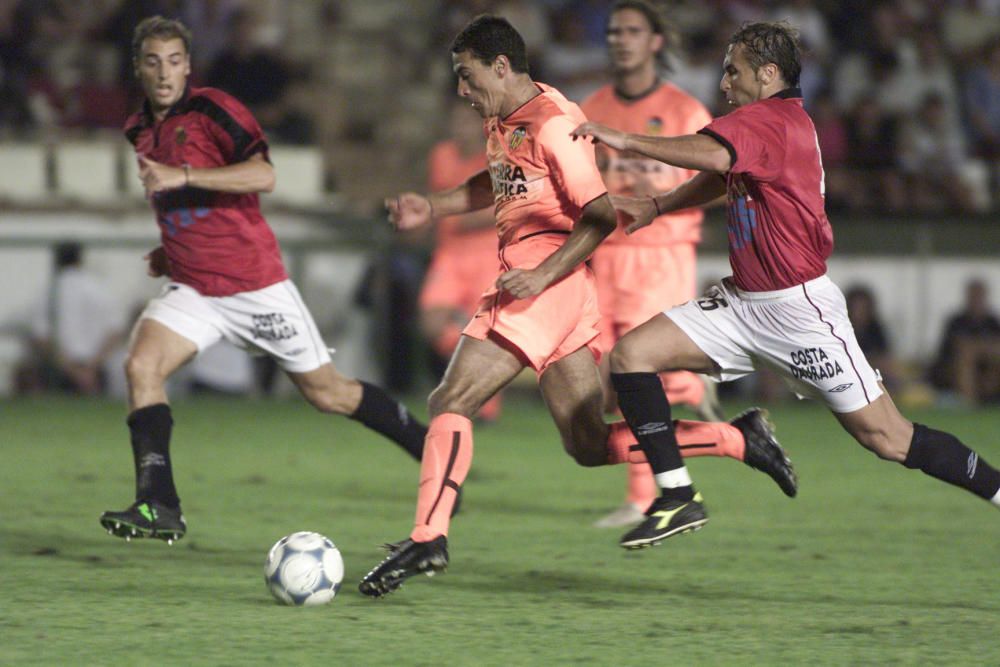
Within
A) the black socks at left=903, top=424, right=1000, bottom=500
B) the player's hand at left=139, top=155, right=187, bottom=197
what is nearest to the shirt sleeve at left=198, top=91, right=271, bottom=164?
the player's hand at left=139, top=155, right=187, bottom=197

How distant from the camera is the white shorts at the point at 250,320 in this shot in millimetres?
6996

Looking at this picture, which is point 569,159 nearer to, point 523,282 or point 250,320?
point 523,282

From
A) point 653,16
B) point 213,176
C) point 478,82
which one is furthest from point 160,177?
point 653,16

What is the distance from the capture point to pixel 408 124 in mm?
16562

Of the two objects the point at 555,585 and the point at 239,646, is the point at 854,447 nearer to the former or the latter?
the point at 555,585

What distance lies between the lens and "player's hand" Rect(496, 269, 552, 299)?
18.5 feet

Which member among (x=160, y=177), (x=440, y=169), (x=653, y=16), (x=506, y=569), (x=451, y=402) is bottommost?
(x=506, y=569)

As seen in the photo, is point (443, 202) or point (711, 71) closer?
point (443, 202)

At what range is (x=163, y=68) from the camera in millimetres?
6832

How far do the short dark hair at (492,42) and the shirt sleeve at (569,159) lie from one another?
0.85 feet

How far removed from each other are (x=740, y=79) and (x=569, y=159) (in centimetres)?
68

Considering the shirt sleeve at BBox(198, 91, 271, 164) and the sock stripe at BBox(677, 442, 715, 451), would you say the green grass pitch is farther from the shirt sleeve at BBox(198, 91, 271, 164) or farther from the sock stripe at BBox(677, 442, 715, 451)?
the shirt sleeve at BBox(198, 91, 271, 164)

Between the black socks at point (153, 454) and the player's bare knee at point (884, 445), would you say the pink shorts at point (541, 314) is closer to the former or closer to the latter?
the player's bare knee at point (884, 445)

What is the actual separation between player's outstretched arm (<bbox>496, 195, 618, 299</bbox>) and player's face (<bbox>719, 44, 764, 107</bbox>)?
0.60 metres
